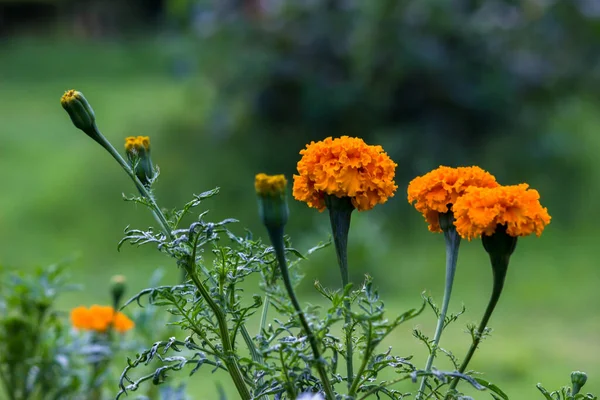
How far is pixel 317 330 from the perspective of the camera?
0.74 m

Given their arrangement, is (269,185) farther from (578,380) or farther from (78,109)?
(578,380)

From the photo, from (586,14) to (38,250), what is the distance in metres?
3.19

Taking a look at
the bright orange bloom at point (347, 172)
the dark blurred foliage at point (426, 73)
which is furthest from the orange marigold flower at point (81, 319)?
the dark blurred foliage at point (426, 73)

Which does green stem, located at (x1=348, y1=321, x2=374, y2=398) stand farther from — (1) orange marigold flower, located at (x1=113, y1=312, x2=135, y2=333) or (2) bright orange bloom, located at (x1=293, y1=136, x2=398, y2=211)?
(1) orange marigold flower, located at (x1=113, y1=312, x2=135, y2=333)

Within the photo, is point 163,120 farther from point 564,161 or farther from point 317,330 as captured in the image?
point 317,330

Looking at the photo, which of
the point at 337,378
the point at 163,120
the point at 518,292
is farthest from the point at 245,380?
the point at 163,120

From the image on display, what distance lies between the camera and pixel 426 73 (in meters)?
4.60

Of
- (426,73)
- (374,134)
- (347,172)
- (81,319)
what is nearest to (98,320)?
(81,319)

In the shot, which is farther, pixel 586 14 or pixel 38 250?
pixel 586 14

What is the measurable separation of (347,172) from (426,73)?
390cm

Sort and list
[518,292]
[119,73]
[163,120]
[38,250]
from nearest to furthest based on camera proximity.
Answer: [518,292] → [38,250] → [163,120] → [119,73]

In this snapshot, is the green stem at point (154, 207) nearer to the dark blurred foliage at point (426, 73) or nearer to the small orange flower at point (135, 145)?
the small orange flower at point (135, 145)

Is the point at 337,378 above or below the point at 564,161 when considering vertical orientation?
below

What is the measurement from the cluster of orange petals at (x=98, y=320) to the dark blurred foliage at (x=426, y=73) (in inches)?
117
